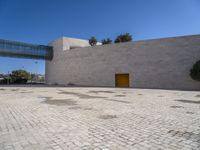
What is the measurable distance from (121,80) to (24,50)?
96.7ft

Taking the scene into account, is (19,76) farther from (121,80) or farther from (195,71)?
(195,71)

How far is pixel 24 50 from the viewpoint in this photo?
44.1 metres

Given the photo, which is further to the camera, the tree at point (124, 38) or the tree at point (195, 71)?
→ the tree at point (124, 38)

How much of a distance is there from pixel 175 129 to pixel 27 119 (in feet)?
16.5

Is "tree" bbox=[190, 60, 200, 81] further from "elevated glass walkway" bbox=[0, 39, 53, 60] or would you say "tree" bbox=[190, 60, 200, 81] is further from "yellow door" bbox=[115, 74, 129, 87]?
"elevated glass walkway" bbox=[0, 39, 53, 60]

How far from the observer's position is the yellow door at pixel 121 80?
30.2m

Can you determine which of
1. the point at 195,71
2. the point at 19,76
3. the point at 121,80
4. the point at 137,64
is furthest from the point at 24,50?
the point at 195,71

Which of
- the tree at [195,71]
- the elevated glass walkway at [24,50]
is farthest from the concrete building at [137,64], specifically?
the elevated glass walkway at [24,50]

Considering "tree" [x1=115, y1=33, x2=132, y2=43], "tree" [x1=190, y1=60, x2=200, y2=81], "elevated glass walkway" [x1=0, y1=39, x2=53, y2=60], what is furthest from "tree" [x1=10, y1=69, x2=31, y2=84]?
"tree" [x1=190, y1=60, x2=200, y2=81]

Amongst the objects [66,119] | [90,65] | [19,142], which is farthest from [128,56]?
[19,142]

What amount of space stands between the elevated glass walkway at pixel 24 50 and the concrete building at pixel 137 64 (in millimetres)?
8076

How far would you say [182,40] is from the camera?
2475 centimetres

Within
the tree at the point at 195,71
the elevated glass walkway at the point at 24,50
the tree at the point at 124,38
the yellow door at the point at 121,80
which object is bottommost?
the yellow door at the point at 121,80

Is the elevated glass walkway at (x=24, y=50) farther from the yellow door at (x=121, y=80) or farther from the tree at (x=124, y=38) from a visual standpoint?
the yellow door at (x=121, y=80)
